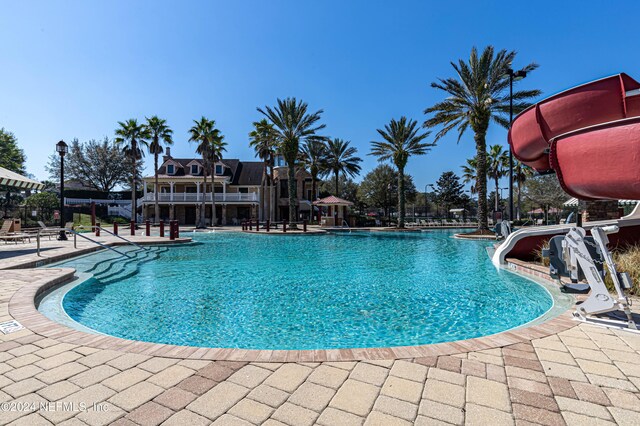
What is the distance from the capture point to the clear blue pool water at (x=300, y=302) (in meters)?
5.01

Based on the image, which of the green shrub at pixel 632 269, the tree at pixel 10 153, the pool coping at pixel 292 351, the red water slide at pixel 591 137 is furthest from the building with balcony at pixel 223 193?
the pool coping at pixel 292 351

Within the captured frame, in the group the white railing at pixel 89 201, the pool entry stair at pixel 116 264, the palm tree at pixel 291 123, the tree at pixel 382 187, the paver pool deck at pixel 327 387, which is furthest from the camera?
the tree at pixel 382 187

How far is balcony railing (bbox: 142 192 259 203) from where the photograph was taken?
3669cm

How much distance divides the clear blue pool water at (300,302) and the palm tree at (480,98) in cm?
1282

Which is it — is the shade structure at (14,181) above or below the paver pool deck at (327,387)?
above

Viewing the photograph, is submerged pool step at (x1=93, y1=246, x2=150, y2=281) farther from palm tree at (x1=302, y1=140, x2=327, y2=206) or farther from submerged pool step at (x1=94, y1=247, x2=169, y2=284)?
palm tree at (x1=302, y1=140, x2=327, y2=206)

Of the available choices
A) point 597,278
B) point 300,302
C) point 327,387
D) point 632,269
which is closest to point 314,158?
point 300,302

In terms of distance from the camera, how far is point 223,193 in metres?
37.6

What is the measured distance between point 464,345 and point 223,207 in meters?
37.6

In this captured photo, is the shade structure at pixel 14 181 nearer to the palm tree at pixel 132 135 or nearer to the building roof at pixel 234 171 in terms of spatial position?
the palm tree at pixel 132 135

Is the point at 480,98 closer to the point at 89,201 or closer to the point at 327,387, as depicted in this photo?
the point at 327,387

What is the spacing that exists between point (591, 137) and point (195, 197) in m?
37.6

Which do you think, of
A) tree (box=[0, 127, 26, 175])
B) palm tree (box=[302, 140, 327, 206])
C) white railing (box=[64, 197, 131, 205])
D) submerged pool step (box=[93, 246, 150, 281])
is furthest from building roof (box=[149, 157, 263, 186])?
submerged pool step (box=[93, 246, 150, 281])

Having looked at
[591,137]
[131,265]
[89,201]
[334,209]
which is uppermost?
[89,201]
